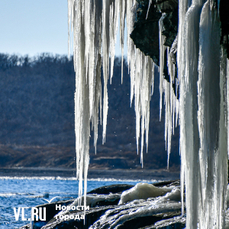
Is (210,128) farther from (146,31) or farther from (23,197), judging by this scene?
(23,197)

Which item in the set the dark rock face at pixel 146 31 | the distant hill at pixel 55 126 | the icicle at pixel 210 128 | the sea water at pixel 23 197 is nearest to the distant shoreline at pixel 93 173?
the distant hill at pixel 55 126

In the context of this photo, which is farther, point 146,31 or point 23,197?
point 23,197

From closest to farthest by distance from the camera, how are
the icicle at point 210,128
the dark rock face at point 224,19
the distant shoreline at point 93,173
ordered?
the icicle at point 210,128 < the dark rock face at point 224,19 < the distant shoreline at point 93,173

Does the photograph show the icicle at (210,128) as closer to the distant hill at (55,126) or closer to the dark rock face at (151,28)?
the dark rock face at (151,28)

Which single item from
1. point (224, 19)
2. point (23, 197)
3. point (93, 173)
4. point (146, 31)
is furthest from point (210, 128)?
point (93, 173)

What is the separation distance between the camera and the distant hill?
62.8m

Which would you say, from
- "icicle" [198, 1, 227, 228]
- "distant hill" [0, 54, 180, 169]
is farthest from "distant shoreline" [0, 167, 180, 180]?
"icicle" [198, 1, 227, 228]

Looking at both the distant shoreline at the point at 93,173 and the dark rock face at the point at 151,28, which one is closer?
the dark rock face at the point at 151,28

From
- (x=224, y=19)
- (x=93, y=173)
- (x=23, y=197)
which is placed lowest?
(x=93, y=173)

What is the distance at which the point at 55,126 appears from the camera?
7400cm

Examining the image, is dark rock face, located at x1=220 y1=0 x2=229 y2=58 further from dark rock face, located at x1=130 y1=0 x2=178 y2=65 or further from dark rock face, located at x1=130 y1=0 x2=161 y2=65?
dark rock face, located at x1=130 y1=0 x2=161 y2=65

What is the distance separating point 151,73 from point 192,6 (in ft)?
6.33

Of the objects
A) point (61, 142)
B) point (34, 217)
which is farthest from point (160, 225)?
point (61, 142)

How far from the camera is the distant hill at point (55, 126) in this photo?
206 ft
